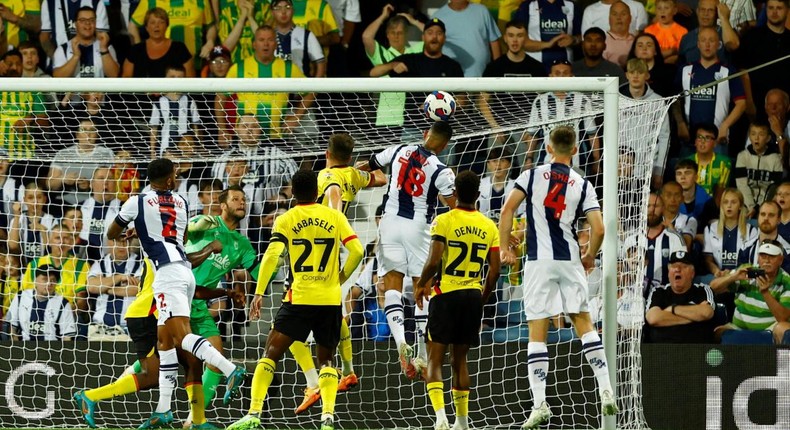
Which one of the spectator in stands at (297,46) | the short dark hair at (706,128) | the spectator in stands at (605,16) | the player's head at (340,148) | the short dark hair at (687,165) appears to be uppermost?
the spectator in stands at (605,16)

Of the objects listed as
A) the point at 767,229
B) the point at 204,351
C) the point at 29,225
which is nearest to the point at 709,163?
the point at 767,229

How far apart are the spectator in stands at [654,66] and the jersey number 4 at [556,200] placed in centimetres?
490

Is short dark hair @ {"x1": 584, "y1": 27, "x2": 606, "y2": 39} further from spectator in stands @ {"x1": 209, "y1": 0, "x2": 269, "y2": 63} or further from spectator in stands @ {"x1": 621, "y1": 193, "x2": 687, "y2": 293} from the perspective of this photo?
spectator in stands @ {"x1": 209, "y1": 0, "x2": 269, "y2": 63}

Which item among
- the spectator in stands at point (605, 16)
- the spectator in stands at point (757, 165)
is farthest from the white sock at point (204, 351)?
the spectator in stands at point (605, 16)

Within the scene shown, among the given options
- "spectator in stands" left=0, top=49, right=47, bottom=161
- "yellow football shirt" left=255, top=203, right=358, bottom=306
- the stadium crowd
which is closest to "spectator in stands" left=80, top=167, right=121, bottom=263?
the stadium crowd

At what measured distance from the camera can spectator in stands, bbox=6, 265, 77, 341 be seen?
12719 mm

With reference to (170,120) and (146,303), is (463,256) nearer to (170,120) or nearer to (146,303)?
(146,303)

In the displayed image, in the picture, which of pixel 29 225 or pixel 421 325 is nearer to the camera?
pixel 421 325

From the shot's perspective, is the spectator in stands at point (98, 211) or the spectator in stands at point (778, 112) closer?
the spectator in stands at point (98, 211)

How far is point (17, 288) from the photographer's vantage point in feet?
42.6

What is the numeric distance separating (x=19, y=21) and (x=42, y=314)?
416 centimetres

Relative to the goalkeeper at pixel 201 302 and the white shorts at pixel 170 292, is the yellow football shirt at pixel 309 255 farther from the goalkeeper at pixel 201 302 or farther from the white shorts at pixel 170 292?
the goalkeeper at pixel 201 302

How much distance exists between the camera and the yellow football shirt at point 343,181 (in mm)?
10539

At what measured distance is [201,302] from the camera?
11.3 meters
